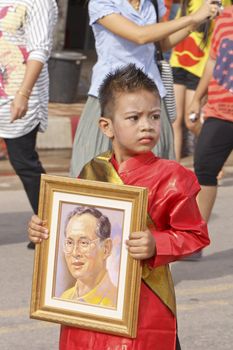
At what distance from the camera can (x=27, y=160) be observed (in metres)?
7.15

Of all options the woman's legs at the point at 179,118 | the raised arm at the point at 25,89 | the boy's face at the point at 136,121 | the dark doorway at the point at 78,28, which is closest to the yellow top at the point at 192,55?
the woman's legs at the point at 179,118

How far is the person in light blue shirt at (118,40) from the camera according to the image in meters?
6.23

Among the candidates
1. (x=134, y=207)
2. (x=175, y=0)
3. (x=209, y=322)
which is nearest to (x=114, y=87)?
(x=134, y=207)

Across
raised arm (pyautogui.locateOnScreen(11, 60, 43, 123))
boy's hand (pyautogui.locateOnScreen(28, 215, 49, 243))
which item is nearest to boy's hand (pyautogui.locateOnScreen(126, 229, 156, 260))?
boy's hand (pyautogui.locateOnScreen(28, 215, 49, 243))

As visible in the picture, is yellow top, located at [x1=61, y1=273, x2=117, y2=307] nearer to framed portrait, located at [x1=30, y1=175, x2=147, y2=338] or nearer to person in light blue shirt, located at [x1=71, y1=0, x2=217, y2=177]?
framed portrait, located at [x1=30, y1=175, x2=147, y2=338]

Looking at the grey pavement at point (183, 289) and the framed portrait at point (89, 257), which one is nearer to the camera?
the framed portrait at point (89, 257)

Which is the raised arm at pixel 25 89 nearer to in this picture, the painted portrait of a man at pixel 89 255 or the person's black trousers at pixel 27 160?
the person's black trousers at pixel 27 160

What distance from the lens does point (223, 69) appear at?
7004 millimetres

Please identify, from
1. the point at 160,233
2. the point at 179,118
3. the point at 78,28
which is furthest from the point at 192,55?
the point at 78,28

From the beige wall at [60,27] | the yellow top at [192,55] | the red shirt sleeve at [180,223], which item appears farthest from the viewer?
the beige wall at [60,27]

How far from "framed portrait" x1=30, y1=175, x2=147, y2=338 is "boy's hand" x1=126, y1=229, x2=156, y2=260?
23mm

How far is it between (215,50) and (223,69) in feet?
0.41

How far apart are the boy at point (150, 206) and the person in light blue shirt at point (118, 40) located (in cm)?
245

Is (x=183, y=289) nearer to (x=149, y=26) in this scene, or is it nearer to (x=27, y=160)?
(x=27, y=160)
